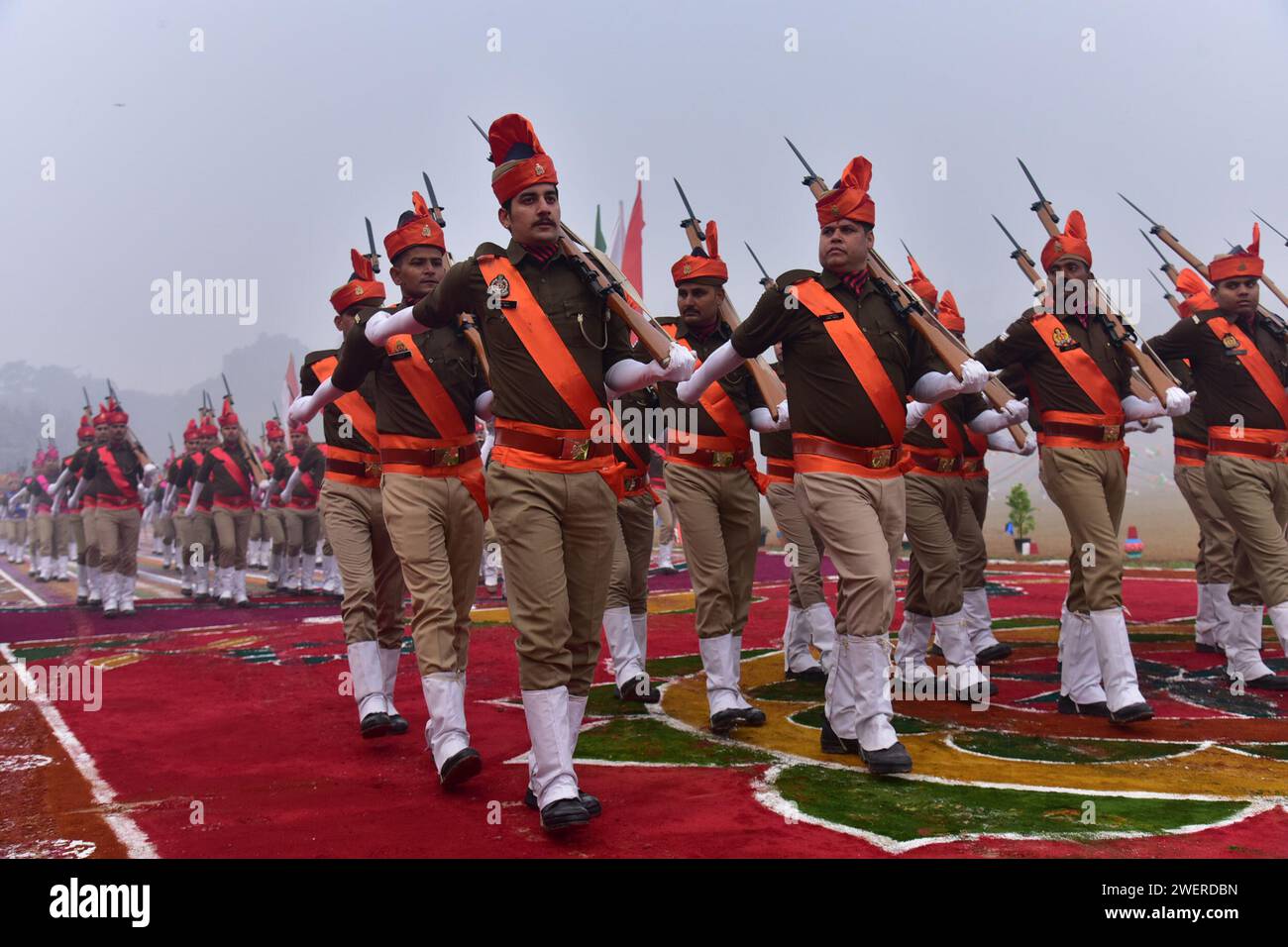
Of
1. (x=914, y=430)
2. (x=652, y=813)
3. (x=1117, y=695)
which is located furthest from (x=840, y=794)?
(x=914, y=430)

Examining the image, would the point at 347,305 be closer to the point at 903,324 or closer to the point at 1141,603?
the point at 903,324

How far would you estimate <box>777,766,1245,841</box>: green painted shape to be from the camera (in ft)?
14.3

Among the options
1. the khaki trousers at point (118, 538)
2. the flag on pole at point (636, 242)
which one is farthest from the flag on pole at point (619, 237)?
the khaki trousers at point (118, 538)

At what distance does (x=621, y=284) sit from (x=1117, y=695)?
3833mm

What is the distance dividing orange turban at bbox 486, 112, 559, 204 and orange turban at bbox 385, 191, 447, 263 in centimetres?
134

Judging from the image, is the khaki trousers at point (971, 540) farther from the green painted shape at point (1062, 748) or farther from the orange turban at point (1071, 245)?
the green painted shape at point (1062, 748)

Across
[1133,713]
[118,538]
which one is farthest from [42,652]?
[1133,713]

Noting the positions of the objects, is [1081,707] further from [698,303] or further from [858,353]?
[698,303]

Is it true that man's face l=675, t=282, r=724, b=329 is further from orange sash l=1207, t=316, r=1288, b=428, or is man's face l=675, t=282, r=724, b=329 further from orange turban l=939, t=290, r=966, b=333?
orange sash l=1207, t=316, r=1288, b=428

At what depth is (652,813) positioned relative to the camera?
4.71 metres

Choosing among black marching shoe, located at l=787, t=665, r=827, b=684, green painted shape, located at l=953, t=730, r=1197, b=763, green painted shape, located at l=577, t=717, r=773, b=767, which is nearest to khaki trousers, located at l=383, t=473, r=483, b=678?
green painted shape, located at l=577, t=717, r=773, b=767

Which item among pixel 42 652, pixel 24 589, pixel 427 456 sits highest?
pixel 427 456

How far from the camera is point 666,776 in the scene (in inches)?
212

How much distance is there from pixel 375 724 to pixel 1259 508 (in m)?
6.10
